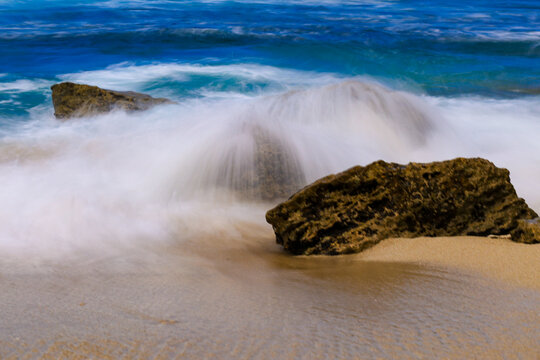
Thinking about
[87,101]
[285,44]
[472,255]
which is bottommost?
[472,255]

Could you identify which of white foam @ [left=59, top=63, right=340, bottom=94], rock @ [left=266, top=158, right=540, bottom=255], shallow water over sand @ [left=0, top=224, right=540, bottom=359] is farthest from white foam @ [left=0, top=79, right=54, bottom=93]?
rock @ [left=266, top=158, right=540, bottom=255]

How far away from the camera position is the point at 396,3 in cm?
2952

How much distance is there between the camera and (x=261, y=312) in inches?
84.1

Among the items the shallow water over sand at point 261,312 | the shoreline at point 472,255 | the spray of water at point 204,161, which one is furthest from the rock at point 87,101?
the shoreline at point 472,255

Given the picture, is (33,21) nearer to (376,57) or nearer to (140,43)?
(140,43)

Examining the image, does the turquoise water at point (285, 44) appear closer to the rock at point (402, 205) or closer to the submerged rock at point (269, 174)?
the submerged rock at point (269, 174)

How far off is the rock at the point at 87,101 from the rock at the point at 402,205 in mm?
5196

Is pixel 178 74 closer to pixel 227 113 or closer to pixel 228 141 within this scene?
pixel 227 113

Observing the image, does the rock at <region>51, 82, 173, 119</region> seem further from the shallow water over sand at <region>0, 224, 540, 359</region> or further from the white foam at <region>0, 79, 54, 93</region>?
the shallow water over sand at <region>0, 224, 540, 359</region>

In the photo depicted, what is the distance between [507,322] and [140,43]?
17857mm

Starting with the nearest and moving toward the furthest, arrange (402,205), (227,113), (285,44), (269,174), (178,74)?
(402,205) < (269,174) < (227,113) < (178,74) < (285,44)

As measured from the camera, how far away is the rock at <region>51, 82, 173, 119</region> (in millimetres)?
7648

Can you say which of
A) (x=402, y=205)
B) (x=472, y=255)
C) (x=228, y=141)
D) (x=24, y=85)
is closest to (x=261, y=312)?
(x=472, y=255)

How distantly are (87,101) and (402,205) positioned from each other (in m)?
6.04
